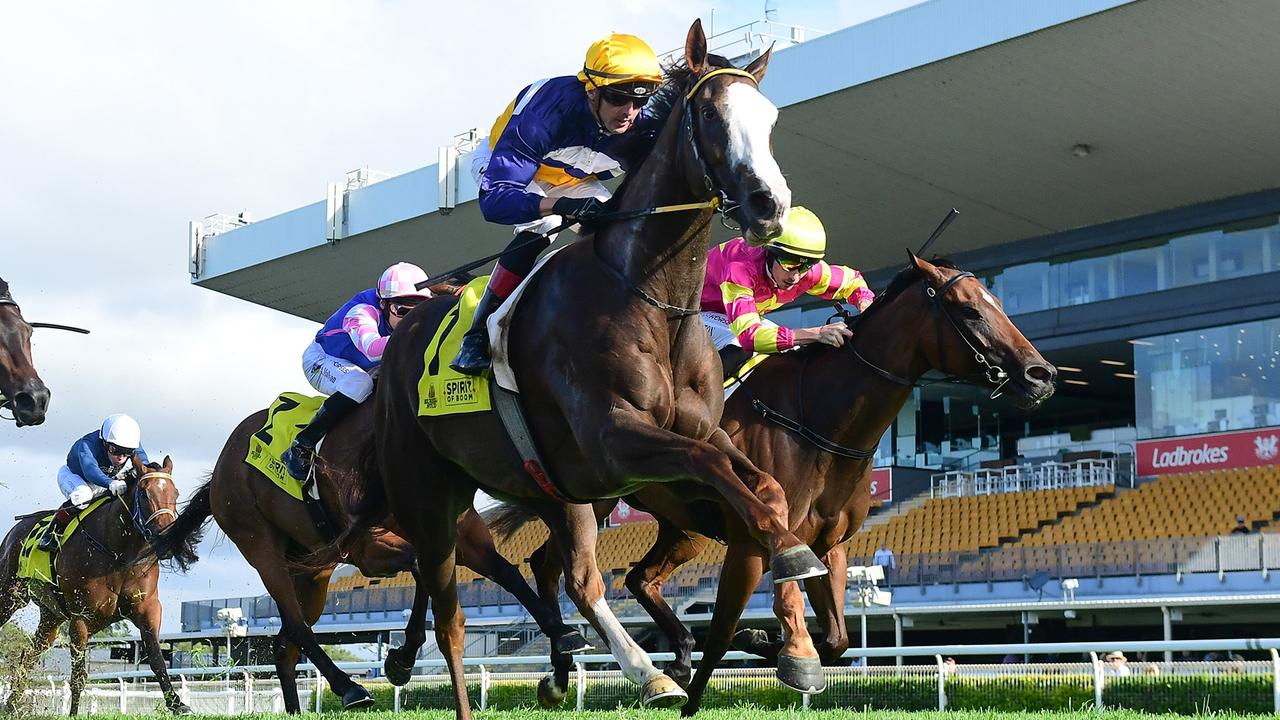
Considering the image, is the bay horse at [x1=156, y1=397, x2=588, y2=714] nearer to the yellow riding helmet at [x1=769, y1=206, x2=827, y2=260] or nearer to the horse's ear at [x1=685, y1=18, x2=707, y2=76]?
the yellow riding helmet at [x1=769, y1=206, x2=827, y2=260]

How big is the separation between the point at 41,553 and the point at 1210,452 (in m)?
16.5

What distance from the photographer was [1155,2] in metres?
16.6

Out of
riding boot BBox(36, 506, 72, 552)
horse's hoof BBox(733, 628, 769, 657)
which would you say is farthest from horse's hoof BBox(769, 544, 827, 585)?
riding boot BBox(36, 506, 72, 552)

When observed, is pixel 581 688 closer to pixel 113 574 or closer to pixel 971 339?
pixel 113 574

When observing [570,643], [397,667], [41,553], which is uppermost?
[41,553]

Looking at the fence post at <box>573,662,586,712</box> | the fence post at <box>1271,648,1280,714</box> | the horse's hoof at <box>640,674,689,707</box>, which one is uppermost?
the horse's hoof at <box>640,674,689,707</box>

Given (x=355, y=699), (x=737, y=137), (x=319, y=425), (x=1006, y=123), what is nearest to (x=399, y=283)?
(x=319, y=425)

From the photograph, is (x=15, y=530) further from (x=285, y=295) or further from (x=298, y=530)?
(x=285, y=295)

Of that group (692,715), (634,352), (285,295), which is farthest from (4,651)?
(285,295)

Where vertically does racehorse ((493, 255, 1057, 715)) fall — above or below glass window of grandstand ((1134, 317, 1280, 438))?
below

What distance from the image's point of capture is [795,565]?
4012mm

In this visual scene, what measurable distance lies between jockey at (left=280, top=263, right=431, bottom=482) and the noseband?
8.48 feet

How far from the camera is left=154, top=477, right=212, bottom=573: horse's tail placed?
30.1ft

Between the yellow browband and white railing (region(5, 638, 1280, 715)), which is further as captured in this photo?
white railing (region(5, 638, 1280, 715))
